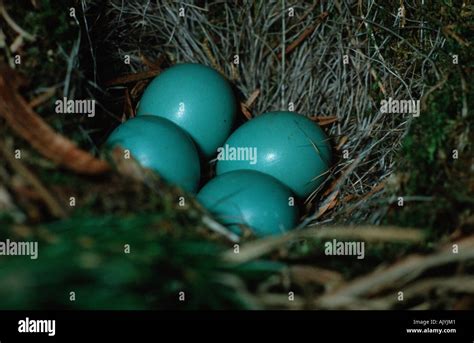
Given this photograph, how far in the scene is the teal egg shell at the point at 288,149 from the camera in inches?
87.9

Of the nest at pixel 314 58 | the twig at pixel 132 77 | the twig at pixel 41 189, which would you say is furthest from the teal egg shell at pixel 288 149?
the twig at pixel 41 189

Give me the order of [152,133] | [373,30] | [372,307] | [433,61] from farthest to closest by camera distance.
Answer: [373,30]
[433,61]
[152,133]
[372,307]

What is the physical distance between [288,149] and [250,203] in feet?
1.08

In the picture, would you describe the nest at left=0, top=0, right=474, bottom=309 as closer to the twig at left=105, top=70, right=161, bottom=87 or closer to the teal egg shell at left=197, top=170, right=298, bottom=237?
the twig at left=105, top=70, right=161, bottom=87

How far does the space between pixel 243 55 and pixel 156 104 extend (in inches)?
24.5

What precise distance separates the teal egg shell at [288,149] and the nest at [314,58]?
0.34ft

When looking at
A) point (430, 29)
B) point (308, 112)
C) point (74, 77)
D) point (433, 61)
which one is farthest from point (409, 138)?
point (74, 77)

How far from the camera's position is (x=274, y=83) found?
2.76 meters

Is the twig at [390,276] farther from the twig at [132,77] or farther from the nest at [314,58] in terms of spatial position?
the twig at [132,77]

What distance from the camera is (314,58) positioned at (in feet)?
8.75

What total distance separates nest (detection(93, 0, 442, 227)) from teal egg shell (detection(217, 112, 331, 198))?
0.11 m

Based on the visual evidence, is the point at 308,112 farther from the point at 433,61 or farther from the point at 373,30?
the point at 433,61

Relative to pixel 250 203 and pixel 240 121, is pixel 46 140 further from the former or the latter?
pixel 240 121

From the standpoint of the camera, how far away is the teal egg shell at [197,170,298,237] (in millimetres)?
1981
